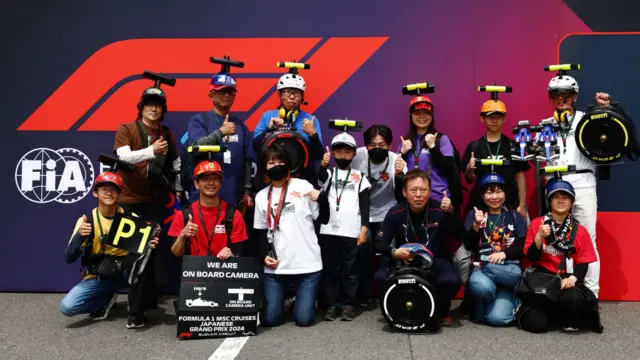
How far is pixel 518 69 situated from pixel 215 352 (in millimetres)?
4223

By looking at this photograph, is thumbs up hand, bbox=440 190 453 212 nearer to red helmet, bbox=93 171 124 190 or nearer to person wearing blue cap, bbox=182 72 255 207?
person wearing blue cap, bbox=182 72 255 207

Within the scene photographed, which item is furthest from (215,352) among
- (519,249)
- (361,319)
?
(519,249)

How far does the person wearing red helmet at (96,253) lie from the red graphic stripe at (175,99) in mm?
1336

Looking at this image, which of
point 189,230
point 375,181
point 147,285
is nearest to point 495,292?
A: point 375,181

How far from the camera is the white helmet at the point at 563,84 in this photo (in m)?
5.13

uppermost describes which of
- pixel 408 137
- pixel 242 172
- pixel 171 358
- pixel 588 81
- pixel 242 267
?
pixel 588 81

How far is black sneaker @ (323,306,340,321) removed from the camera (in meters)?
4.85

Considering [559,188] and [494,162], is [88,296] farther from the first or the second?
[559,188]

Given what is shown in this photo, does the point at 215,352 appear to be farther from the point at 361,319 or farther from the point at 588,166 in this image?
the point at 588,166

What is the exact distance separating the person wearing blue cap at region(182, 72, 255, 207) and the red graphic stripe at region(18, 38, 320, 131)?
2.56 ft

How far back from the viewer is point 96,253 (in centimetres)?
486

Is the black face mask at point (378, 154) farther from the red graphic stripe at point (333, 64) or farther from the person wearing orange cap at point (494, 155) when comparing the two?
the red graphic stripe at point (333, 64)

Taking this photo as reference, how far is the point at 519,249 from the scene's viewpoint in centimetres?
470

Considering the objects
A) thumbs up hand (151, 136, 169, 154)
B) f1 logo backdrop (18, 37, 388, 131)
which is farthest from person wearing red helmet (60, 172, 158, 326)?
f1 logo backdrop (18, 37, 388, 131)
